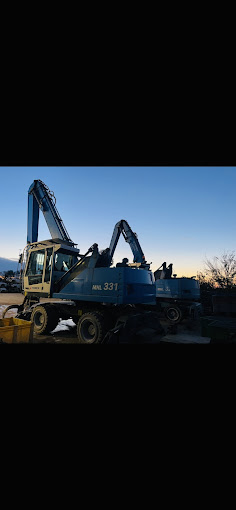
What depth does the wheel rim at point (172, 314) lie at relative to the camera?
409 inches

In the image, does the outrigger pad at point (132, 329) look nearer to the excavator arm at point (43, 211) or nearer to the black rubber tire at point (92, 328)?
the black rubber tire at point (92, 328)

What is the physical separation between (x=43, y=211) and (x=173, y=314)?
24.9 ft

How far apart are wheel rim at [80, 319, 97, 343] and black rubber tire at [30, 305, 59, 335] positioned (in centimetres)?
139

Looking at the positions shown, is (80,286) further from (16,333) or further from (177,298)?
(177,298)

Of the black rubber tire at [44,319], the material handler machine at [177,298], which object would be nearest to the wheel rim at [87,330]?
the black rubber tire at [44,319]

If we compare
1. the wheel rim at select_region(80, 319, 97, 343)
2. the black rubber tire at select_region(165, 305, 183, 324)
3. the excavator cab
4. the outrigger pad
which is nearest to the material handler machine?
the black rubber tire at select_region(165, 305, 183, 324)

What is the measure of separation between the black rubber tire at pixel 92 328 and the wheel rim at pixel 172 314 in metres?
5.78

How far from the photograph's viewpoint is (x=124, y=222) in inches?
419

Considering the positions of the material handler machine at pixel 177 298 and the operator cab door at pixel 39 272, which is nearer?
the operator cab door at pixel 39 272

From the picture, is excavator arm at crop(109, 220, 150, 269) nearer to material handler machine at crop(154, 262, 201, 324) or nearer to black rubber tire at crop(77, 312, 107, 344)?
material handler machine at crop(154, 262, 201, 324)
